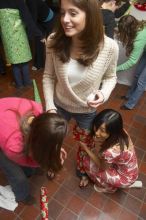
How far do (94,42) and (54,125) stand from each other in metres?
0.48

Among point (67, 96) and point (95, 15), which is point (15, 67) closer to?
point (67, 96)

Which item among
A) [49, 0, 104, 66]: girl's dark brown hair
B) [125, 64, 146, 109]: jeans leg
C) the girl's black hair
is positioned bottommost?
[125, 64, 146, 109]: jeans leg

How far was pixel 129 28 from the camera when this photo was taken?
90.7 inches

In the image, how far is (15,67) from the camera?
2887 millimetres

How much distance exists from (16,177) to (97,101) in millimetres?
800

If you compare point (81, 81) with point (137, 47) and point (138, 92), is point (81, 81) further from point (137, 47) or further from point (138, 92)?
point (138, 92)

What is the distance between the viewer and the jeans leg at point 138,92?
263 centimetres

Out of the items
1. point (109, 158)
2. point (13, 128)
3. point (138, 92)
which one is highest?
point (13, 128)

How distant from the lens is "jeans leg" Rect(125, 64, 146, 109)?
8.64 feet

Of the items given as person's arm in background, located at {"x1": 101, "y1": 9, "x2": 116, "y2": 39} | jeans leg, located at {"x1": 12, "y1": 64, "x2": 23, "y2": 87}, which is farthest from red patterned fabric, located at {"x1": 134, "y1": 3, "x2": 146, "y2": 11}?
jeans leg, located at {"x1": 12, "y1": 64, "x2": 23, "y2": 87}

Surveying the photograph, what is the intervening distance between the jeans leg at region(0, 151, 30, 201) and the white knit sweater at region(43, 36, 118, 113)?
1.54ft

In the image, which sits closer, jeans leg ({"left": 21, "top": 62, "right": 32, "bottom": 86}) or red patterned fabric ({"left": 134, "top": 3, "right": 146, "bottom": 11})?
red patterned fabric ({"left": 134, "top": 3, "right": 146, "bottom": 11})

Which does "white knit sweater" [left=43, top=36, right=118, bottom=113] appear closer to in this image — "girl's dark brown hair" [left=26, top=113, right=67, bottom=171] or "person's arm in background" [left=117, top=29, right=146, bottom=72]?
"girl's dark brown hair" [left=26, top=113, right=67, bottom=171]

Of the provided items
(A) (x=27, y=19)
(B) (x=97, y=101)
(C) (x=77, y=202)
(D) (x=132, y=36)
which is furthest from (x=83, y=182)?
→ (A) (x=27, y=19)
